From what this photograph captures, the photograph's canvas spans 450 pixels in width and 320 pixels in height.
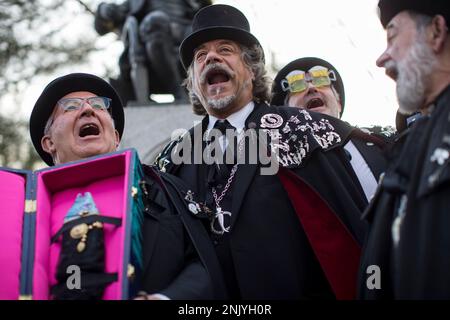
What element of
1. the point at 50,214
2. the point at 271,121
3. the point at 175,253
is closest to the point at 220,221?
the point at 175,253

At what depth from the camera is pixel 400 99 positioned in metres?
2.75

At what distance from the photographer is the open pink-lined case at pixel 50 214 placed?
2.83m

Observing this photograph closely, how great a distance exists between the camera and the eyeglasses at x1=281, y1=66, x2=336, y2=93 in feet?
16.8

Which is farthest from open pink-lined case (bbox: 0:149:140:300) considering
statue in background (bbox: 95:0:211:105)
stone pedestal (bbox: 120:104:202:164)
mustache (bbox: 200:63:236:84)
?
statue in background (bbox: 95:0:211:105)

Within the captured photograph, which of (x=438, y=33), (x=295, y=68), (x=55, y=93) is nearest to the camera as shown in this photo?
(x=438, y=33)

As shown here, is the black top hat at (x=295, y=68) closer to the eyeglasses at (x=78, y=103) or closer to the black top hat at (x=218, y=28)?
the black top hat at (x=218, y=28)

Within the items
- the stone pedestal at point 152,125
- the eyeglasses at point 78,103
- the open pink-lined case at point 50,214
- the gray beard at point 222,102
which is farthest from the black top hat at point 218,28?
the stone pedestal at point 152,125

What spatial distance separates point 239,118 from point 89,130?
0.86m

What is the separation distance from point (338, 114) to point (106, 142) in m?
2.10

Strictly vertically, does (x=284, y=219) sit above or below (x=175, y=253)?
above

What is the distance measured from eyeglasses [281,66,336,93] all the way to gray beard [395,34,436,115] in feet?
7.80

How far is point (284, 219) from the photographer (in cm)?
354

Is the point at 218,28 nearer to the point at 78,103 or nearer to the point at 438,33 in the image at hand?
the point at 78,103

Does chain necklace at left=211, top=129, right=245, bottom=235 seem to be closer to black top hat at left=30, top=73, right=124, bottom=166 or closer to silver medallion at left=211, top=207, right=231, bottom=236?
silver medallion at left=211, top=207, right=231, bottom=236
